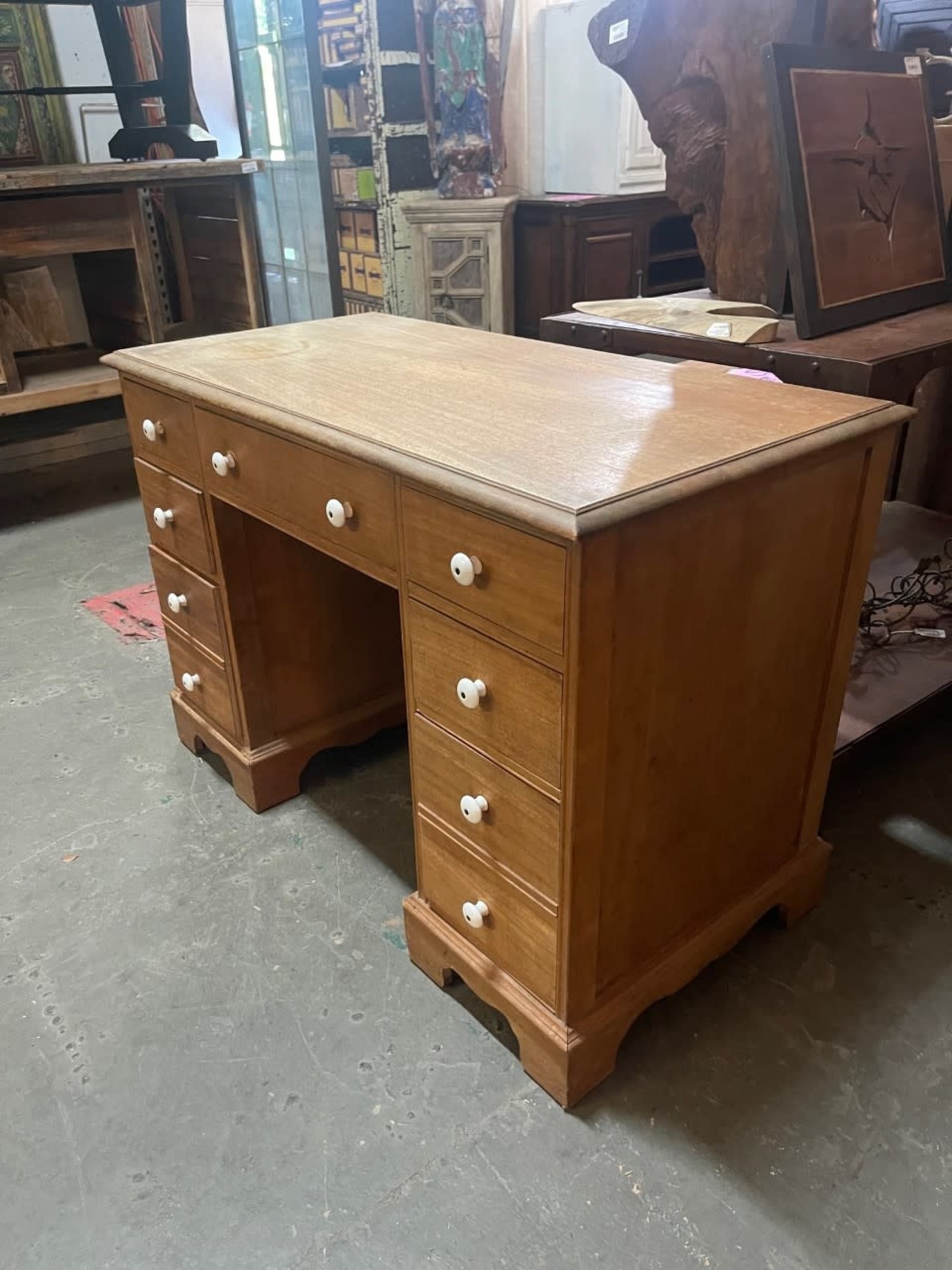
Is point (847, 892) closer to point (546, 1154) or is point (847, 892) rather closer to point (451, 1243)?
point (546, 1154)

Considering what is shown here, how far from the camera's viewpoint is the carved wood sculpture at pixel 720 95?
1628 millimetres

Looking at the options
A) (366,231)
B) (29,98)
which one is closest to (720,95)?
(366,231)

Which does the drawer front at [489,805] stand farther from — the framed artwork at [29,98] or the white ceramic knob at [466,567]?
the framed artwork at [29,98]

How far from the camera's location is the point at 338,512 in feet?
3.84

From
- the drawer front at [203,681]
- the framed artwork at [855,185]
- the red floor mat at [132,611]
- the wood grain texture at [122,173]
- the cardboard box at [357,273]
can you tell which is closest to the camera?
→ the framed artwork at [855,185]

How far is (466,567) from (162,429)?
0.83 m

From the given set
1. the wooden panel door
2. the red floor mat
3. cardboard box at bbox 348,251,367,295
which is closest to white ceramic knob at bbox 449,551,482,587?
the red floor mat

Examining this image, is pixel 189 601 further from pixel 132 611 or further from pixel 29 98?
pixel 29 98

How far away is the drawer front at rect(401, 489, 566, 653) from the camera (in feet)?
2.99

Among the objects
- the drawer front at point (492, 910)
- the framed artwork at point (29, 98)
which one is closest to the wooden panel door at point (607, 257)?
the framed artwork at point (29, 98)

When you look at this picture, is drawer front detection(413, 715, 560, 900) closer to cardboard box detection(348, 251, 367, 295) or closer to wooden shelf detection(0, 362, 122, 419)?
wooden shelf detection(0, 362, 122, 419)

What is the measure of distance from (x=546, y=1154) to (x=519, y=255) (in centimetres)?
359

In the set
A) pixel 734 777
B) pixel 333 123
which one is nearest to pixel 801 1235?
pixel 734 777

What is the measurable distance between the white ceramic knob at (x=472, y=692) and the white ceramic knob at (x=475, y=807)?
14 centimetres
